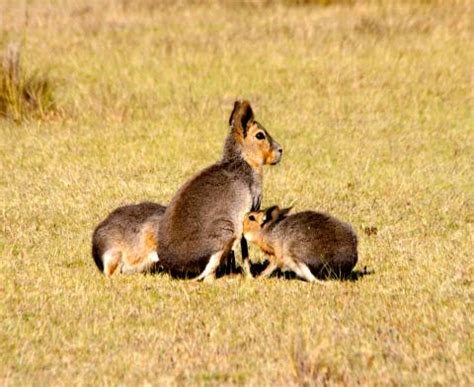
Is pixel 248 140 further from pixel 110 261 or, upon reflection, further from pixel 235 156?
pixel 110 261

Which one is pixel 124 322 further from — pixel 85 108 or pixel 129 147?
pixel 85 108

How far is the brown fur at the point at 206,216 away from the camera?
924cm

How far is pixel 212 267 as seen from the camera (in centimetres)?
938

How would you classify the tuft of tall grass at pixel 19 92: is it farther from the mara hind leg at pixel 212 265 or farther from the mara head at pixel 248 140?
the mara hind leg at pixel 212 265

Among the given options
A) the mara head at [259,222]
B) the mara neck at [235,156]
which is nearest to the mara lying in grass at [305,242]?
the mara head at [259,222]

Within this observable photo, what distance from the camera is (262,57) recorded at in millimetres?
21953

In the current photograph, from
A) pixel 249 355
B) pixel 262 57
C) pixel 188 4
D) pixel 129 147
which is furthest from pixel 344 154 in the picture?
pixel 188 4

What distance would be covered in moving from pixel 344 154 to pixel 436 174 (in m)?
1.55

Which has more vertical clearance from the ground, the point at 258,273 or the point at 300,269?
the point at 300,269

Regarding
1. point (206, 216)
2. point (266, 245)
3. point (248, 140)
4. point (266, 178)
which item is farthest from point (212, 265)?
point (266, 178)

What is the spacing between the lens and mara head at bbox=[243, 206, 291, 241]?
968cm

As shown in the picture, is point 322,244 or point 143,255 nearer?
point 322,244

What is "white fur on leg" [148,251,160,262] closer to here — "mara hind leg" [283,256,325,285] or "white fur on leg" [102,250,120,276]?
"white fur on leg" [102,250,120,276]

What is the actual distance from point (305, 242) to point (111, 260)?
5.44 ft
